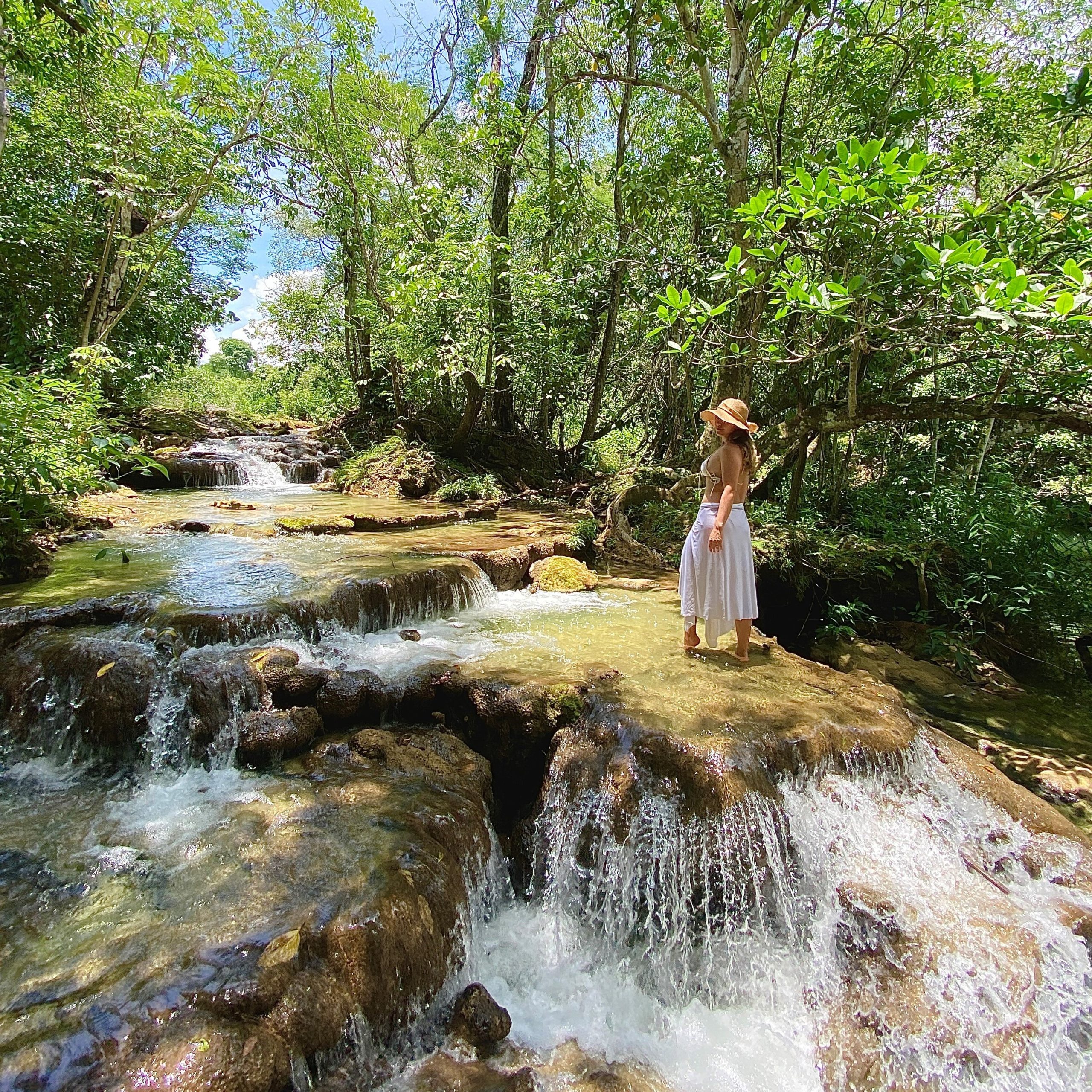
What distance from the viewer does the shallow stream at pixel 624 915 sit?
2.44 meters

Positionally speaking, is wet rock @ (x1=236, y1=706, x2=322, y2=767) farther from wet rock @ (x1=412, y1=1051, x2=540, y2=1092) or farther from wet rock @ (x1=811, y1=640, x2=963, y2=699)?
wet rock @ (x1=811, y1=640, x2=963, y2=699)

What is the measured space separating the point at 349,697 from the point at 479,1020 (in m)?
2.13

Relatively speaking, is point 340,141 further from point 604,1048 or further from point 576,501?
point 604,1048

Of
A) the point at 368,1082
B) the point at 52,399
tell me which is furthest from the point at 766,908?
the point at 52,399

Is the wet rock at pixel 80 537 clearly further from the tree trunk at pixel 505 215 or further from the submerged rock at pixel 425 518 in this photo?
the tree trunk at pixel 505 215

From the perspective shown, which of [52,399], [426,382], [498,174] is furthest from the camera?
[426,382]

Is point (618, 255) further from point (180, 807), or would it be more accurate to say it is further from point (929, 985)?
point (929, 985)

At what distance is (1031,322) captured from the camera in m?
3.74

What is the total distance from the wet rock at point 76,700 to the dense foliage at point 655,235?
6.61 ft

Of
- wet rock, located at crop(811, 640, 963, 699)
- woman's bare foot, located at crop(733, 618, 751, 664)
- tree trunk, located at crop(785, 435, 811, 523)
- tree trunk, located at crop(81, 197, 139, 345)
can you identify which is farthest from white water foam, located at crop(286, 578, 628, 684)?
tree trunk, located at crop(81, 197, 139, 345)

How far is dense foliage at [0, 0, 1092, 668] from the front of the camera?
472 centimetres

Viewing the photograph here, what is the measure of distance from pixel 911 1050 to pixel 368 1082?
2383mm

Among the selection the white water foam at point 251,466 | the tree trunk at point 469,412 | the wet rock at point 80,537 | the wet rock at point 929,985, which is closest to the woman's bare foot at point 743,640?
the wet rock at point 929,985

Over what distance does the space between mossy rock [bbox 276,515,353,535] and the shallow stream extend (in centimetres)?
394
